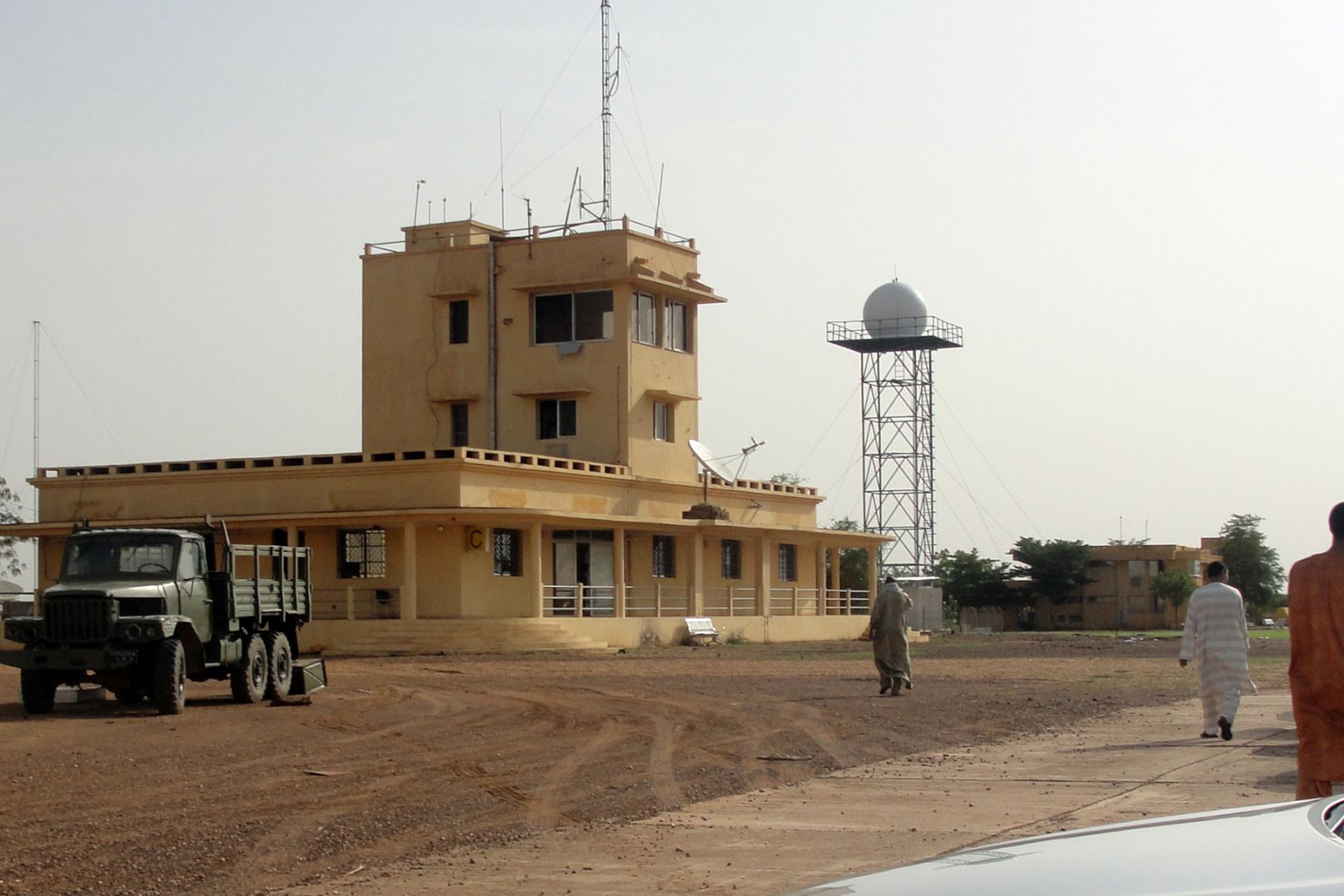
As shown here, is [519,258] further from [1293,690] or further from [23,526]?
[1293,690]

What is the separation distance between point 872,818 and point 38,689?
1226cm

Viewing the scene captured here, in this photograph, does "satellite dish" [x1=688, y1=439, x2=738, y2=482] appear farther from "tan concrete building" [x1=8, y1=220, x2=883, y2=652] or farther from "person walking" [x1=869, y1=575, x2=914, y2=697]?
"person walking" [x1=869, y1=575, x2=914, y2=697]

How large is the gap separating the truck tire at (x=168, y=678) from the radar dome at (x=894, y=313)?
5603 centimetres

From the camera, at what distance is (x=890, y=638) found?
2259 cm

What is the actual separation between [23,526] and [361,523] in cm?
909

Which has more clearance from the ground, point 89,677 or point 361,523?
point 361,523

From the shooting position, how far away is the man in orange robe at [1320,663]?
800 cm

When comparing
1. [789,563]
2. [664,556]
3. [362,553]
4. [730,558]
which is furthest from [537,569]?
[789,563]

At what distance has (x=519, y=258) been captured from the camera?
45.6 meters

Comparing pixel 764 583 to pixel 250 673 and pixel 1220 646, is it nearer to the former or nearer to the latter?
pixel 250 673

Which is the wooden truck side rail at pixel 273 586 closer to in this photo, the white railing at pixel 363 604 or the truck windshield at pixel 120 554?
the truck windshield at pixel 120 554

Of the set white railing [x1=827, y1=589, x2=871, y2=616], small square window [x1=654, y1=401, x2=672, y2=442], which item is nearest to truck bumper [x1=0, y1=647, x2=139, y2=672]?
small square window [x1=654, y1=401, x2=672, y2=442]

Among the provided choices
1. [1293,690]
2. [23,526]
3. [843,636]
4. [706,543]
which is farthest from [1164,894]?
[843,636]

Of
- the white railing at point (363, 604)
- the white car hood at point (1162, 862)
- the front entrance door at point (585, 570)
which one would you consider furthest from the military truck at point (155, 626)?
the front entrance door at point (585, 570)
